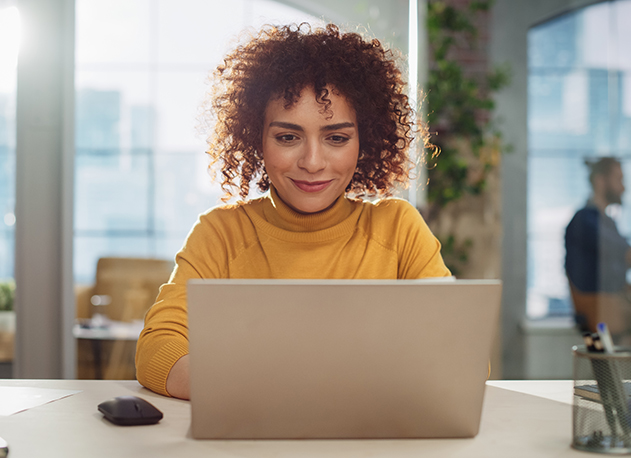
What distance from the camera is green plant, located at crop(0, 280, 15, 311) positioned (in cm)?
261

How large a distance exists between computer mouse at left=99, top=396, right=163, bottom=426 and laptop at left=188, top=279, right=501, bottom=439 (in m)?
0.12

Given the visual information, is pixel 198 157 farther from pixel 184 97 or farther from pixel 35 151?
pixel 35 151

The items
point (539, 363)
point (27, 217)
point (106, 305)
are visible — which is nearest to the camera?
point (27, 217)

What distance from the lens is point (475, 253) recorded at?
357 centimetres

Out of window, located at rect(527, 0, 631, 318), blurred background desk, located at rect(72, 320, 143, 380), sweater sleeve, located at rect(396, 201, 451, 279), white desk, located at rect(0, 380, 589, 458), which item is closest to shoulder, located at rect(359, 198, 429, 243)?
sweater sleeve, located at rect(396, 201, 451, 279)

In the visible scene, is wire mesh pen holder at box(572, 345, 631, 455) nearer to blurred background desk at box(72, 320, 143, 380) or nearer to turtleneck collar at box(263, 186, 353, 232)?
turtleneck collar at box(263, 186, 353, 232)

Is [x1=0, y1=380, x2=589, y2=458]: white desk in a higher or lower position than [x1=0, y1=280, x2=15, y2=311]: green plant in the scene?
higher

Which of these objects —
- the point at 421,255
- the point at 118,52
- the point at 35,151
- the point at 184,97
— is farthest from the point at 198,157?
the point at 421,255

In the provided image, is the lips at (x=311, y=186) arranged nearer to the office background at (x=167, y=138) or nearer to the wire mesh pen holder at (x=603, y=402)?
the wire mesh pen holder at (x=603, y=402)

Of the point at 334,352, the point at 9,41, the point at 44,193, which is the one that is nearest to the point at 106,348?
the point at 44,193

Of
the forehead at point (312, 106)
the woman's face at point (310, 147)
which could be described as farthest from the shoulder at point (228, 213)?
the forehead at point (312, 106)

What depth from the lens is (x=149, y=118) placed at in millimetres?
4086

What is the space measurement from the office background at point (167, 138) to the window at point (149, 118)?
0.01 m

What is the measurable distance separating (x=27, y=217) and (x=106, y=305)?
0.78m
